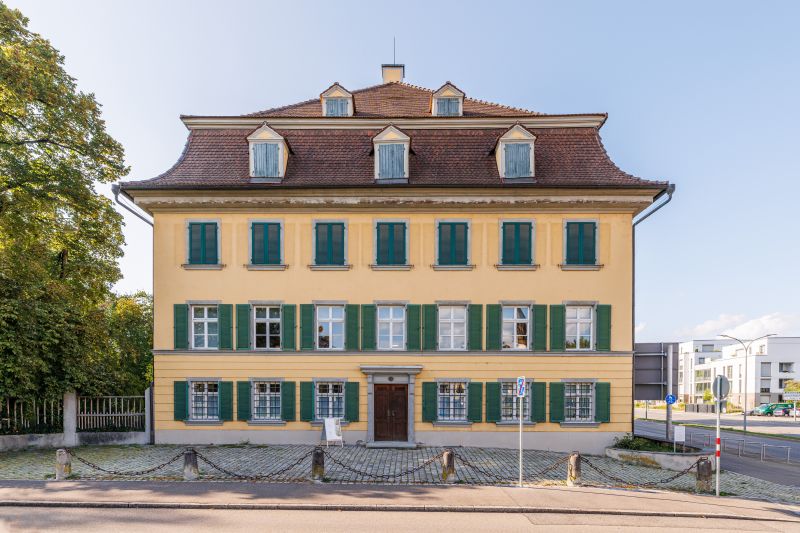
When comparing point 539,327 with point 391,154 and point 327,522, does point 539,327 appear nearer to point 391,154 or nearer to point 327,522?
point 391,154

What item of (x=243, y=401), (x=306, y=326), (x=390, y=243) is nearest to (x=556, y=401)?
(x=390, y=243)

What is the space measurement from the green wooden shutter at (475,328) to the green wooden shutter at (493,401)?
144 cm

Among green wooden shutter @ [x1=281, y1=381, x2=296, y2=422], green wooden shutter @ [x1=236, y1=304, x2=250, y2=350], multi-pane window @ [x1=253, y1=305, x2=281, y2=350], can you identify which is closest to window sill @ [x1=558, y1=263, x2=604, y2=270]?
multi-pane window @ [x1=253, y1=305, x2=281, y2=350]

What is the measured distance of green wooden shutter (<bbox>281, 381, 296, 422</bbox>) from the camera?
17234 millimetres

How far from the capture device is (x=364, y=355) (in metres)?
17.4

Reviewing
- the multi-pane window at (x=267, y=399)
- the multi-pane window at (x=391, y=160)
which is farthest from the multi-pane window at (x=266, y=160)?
→ the multi-pane window at (x=267, y=399)

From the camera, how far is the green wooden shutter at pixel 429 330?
57.0ft

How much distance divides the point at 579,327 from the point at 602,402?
2.81m

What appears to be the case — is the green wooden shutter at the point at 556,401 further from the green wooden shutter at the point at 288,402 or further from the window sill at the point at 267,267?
the window sill at the point at 267,267

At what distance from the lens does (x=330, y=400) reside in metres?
17.4

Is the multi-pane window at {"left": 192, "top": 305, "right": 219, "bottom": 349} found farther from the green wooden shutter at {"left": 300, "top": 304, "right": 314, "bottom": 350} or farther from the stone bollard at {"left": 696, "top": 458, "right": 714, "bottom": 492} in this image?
the stone bollard at {"left": 696, "top": 458, "right": 714, "bottom": 492}

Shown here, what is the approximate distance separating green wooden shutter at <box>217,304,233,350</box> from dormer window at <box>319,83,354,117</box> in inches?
371

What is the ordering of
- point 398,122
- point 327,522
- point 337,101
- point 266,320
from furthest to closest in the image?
point 337,101, point 398,122, point 266,320, point 327,522

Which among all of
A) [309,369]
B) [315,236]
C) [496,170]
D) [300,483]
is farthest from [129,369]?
[496,170]
